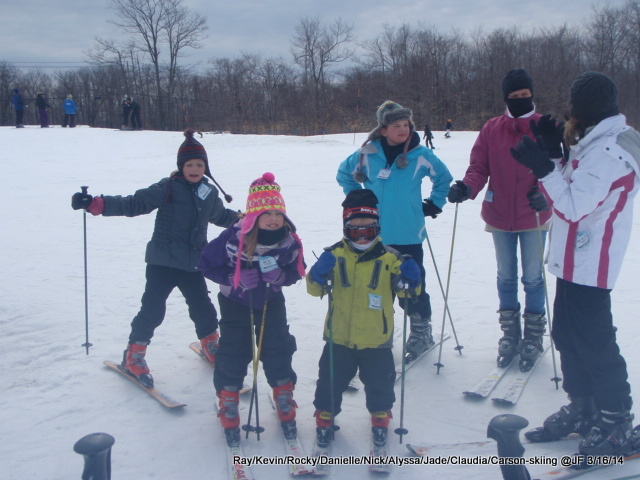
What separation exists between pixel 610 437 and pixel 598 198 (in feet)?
3.71

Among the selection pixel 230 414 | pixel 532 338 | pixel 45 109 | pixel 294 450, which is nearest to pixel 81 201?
pixel 230 414

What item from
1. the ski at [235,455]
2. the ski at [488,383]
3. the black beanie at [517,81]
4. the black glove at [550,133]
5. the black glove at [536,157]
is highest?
the black beanie at [517,81]

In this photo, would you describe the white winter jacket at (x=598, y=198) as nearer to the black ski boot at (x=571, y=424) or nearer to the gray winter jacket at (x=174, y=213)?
the black ski boot at (x=571, y=424)

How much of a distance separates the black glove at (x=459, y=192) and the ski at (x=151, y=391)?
6.69 feet

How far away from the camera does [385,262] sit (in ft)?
9.18

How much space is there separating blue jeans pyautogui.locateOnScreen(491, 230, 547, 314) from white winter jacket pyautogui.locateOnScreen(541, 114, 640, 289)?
90 centimetres

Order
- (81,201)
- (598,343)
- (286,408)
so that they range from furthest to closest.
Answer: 1. (81,201)
2. (286,408)
3. (598,343)

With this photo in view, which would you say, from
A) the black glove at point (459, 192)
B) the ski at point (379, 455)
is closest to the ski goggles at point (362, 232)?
the black glove at point (459, 192)

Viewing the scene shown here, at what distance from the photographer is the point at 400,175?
3.59 m

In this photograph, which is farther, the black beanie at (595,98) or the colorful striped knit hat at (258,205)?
the colorful striped knit hat at (258,205)

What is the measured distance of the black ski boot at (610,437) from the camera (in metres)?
2.55

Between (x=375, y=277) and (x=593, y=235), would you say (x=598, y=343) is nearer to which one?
(x=593, y=235)

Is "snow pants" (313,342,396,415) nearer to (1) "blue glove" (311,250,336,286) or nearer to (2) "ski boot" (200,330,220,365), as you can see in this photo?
(1) "blue glove" (311,250,336,286)

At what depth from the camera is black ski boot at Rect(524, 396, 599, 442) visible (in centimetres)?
279
